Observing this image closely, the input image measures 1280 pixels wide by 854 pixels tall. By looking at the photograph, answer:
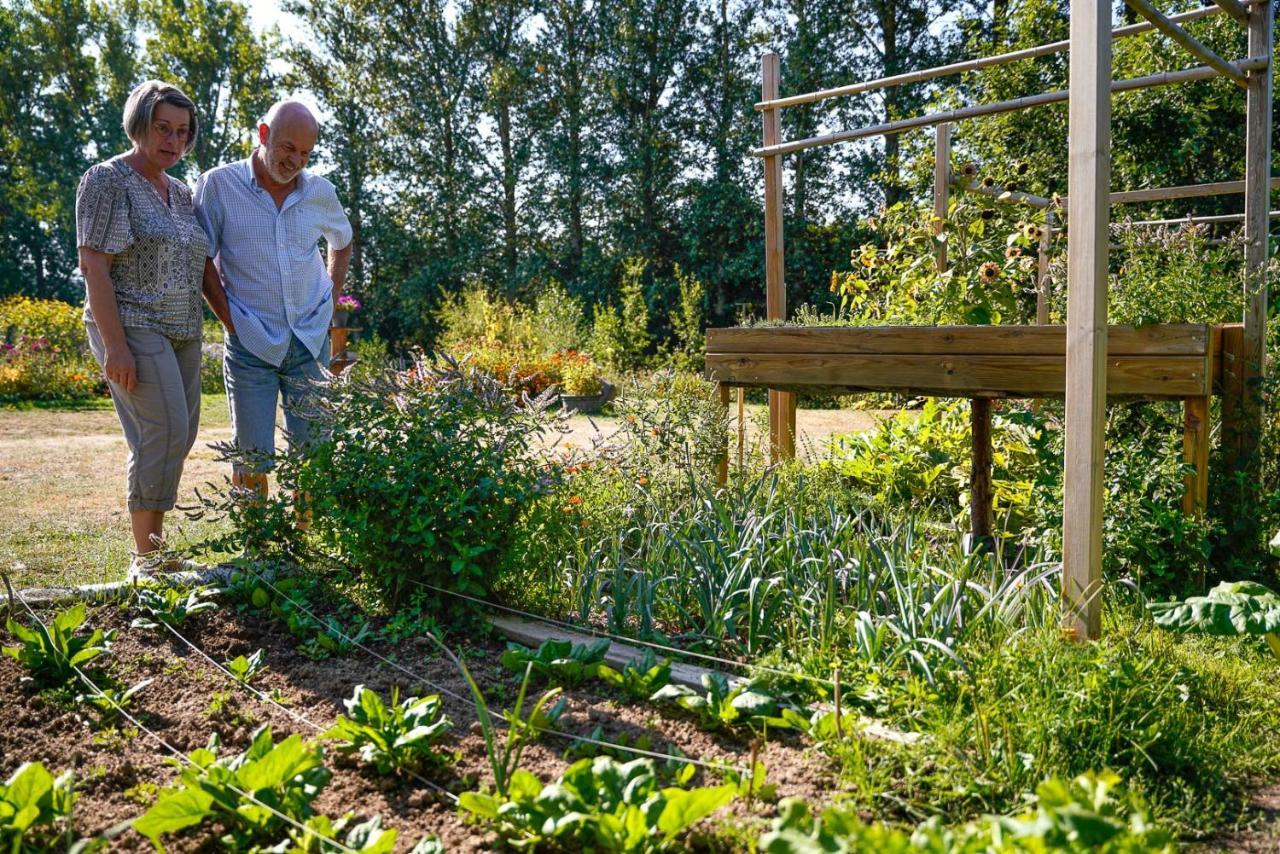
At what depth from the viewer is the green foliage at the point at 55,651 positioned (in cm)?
238

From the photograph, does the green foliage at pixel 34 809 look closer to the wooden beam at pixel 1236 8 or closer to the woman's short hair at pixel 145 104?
the woman's short hair at pixel 145 104

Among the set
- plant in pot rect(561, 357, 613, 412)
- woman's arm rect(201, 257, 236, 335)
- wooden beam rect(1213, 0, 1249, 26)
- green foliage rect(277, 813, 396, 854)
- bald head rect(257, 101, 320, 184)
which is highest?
wooden beam rect(1213, 0, 1249, 26)

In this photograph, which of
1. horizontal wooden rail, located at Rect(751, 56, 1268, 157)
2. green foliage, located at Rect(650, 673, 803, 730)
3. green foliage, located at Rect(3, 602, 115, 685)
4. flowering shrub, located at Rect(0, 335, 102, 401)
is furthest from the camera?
flowering shrub, located at Rect(0, 335, 102, 401)

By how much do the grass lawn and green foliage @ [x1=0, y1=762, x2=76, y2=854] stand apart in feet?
4.35

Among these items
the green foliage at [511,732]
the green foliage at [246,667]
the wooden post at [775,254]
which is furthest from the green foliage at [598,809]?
the wooden post at [775,254]

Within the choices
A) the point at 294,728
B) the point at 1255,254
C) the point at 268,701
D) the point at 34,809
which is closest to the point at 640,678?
the point at 294,728

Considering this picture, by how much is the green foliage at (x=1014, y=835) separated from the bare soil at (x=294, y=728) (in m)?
0.38

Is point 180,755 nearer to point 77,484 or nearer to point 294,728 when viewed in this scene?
point 294,728

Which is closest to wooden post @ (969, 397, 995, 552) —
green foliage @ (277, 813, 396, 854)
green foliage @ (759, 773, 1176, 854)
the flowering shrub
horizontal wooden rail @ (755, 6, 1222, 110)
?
horizontal wooden rail @ (755, 6, 1222, 110)

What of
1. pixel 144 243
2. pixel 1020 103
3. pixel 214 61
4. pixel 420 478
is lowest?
pixel 420 478

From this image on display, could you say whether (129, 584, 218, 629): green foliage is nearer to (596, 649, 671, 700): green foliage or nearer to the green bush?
the green bush

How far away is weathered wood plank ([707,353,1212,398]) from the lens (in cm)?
308

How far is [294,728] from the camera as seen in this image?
2174 mm

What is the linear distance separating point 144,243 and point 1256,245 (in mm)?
3839
